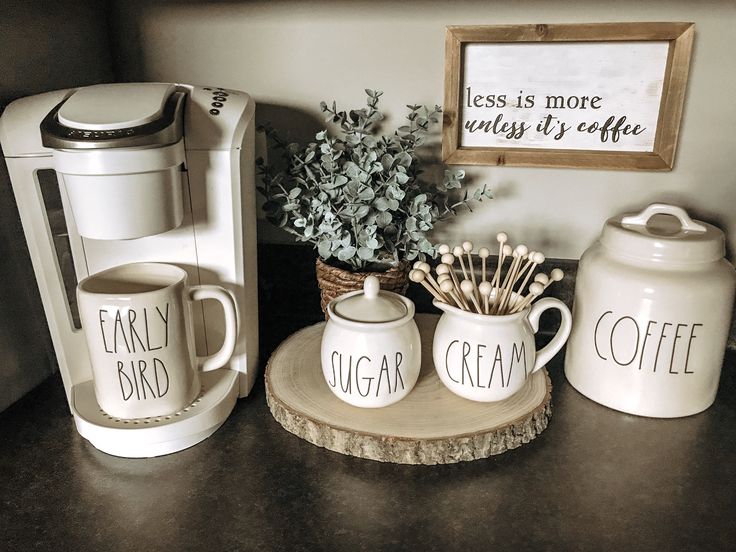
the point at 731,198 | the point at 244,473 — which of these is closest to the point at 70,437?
the point at 244,473

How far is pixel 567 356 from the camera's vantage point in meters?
0.86

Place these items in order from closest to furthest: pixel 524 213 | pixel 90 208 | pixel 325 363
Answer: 1. pixel 90 208
2. pixel 325 363
3. pixel 524 213

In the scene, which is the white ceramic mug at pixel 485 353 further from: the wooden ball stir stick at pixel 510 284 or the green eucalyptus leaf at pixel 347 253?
the green eucalyptus leaf at pixel 347 253

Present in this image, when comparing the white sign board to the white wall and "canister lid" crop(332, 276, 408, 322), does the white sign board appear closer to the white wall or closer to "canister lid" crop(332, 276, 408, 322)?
the white wall

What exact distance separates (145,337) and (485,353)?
15.5 inches

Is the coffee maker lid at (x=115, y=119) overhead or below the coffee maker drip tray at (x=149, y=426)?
overhead

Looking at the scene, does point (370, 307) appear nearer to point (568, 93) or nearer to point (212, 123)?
point (212, 123)

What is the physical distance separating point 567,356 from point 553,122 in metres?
0.35

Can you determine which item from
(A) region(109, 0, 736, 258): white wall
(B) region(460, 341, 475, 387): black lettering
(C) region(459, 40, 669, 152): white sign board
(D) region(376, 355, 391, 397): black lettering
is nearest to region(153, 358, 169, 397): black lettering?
(D) region(376, 355, 391, 397): black lettering

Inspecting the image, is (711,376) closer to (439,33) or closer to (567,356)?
(567,356)

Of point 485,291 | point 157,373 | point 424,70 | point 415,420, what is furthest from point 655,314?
point 157,373

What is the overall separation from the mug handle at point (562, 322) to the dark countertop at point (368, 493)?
0.08m

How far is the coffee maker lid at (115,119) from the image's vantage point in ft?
1.98

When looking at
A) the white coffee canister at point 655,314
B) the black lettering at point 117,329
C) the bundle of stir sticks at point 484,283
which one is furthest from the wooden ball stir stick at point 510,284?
the black lettering at point 117,329
